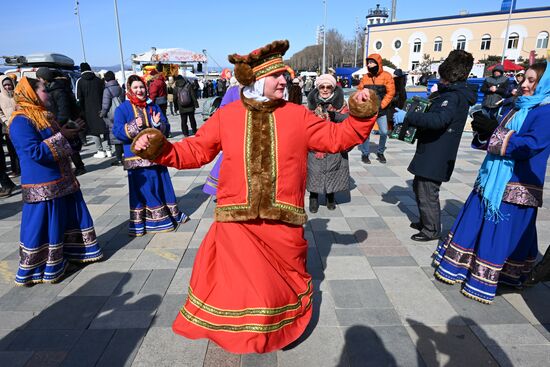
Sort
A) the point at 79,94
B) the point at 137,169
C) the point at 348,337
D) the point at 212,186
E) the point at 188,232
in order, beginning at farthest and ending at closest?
the point at 79,94
the point at 212,186
the point at 188,232
the point at 137,169
the point at 348,337

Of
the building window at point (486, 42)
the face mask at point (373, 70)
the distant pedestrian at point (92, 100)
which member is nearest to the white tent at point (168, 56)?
the distant pedestrian at point (92, 100)

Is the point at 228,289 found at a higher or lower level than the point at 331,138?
lower

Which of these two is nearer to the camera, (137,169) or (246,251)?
(246,251)

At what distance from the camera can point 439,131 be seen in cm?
386

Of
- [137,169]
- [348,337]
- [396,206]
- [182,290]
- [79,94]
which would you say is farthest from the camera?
[79,94]

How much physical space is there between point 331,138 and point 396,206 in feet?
12.4

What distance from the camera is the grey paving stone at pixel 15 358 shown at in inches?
98.3

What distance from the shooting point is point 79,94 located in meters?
8.80

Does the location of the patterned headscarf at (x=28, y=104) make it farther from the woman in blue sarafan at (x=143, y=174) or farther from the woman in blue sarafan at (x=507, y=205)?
the woman in blue sarafan at (x=507, y=205)

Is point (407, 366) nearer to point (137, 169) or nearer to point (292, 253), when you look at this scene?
point (292, 253)

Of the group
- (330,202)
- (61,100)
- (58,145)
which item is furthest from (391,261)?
(61,100)

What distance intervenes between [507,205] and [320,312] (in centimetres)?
180

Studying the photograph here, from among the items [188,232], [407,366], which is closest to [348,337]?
[407,366]

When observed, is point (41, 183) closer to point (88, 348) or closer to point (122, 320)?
point (122, 320)
